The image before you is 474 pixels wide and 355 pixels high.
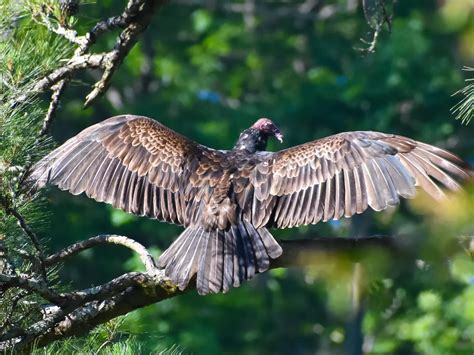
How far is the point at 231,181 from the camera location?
183 inches

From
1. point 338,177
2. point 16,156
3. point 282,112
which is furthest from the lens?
point 282,112

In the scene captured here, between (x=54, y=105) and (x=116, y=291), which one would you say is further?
(x=54, y=105)

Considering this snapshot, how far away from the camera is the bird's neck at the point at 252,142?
16.9 ft

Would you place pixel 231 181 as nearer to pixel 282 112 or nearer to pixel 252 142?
pixel 252 142

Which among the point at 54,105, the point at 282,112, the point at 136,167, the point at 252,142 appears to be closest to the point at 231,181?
the point at 136,167

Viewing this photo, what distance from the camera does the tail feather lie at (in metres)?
4.05

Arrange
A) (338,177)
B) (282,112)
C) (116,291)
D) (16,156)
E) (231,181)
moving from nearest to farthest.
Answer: (16,156) < (116,291) < (338,177) < (231,181) < (282,112)

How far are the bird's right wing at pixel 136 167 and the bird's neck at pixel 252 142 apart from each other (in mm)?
360

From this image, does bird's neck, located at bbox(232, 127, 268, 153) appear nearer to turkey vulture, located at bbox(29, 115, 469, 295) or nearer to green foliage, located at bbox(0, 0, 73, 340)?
turkey vulture, located at bbox(29, 115, 469, 295)

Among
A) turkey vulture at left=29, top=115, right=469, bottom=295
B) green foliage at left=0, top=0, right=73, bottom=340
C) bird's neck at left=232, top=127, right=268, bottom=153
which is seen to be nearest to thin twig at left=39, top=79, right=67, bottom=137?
turkey vulture at left=29, top=115, right=469, bottom=295

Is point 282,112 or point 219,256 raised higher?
point 219,256

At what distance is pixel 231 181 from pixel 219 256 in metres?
0.40

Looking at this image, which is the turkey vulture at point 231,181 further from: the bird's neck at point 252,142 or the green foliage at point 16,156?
the green foliage at point 16,156

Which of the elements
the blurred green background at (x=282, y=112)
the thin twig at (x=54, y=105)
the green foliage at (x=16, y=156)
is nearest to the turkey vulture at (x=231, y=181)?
the thin twig at (x=54, y=105)
